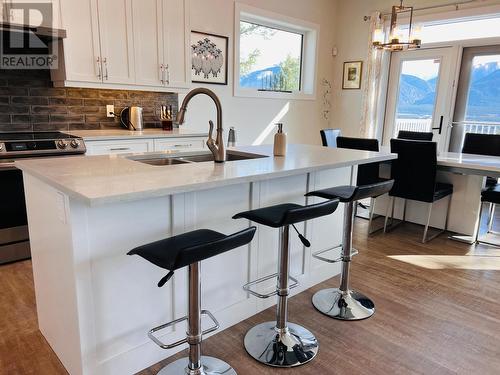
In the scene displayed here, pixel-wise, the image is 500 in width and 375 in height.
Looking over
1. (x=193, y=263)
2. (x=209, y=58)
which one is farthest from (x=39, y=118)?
(x=193, y=263)

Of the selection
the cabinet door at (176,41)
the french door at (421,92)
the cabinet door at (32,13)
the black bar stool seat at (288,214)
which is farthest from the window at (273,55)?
the black bar stool seat at (288,214)

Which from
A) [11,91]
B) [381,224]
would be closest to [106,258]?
[11,91]

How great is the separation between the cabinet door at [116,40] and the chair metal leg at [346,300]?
2.44m

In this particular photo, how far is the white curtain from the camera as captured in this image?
17.9 ft

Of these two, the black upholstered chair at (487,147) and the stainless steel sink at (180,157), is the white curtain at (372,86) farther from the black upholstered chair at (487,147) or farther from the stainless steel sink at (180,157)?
the stainless steel sink at (180,157)

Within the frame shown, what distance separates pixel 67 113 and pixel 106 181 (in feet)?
8.12

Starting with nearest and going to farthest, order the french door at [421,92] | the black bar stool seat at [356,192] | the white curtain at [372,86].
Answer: the black bar stool seat at [356,192]
the french door at [421,92]
the white curtain at [372,86]

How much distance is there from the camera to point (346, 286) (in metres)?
2.46

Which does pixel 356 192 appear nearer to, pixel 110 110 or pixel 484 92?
pixel 110 110

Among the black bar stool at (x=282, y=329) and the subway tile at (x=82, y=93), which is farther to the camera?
the subway tile at (x=82, y=93)

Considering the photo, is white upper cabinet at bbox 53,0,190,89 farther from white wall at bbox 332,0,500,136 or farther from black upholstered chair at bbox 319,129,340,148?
white wall at bbox 332,0,500,136

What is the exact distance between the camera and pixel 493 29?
470 centimetres

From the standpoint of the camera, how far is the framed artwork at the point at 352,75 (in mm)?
5754

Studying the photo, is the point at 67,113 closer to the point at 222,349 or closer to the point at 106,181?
the point at 106,181
